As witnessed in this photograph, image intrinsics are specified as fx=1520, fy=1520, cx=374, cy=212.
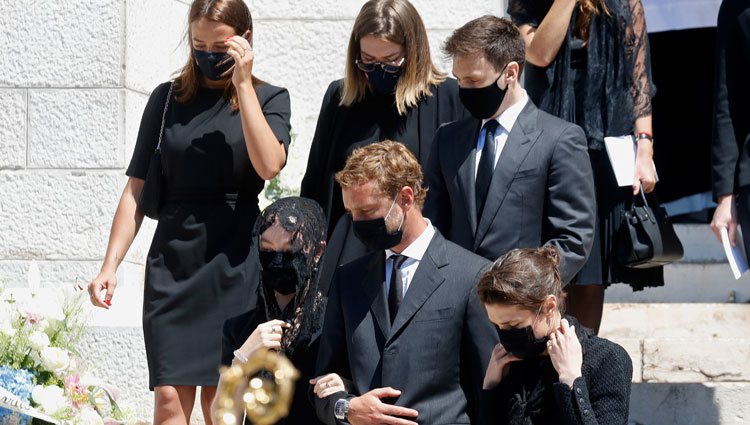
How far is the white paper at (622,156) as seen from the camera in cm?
575

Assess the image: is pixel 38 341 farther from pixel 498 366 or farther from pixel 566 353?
pixel 566 353

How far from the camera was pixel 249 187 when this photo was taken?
5.79m

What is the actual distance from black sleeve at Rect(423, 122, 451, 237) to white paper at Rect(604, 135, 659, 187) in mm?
769

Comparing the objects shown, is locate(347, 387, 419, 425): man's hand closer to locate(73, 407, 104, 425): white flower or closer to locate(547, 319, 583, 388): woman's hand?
locate(547, 319, 583, 388): woman's hand

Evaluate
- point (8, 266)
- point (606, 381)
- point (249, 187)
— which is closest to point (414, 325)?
point (606, 381)

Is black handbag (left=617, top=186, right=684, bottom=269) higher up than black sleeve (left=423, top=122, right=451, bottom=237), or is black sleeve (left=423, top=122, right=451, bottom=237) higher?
black sleeve (left=423, top=122, right=451, bottom=237)

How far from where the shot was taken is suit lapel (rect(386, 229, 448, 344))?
4.63m

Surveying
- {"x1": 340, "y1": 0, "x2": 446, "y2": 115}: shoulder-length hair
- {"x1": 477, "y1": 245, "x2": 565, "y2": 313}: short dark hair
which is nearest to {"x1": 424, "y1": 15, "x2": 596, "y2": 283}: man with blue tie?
{"x1": 340, "y1": 0, "x2": 446, "y2": 115}: shoulder-length hair

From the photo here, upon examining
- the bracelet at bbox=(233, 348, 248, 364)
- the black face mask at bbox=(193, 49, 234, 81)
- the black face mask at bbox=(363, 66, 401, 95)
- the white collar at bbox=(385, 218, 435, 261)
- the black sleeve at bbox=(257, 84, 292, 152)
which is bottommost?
the bracelet at bbox=(233, 348, 248, 364)

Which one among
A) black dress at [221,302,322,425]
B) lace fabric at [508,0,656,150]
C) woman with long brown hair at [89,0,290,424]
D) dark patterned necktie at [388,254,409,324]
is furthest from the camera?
lace fabric at [508,0,656,150]

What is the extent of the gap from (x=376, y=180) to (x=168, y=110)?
4.86 feet

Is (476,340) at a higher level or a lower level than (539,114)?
lower

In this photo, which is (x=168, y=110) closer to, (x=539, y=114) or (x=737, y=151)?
(x=539, y=114)

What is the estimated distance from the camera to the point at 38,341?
429 cm
